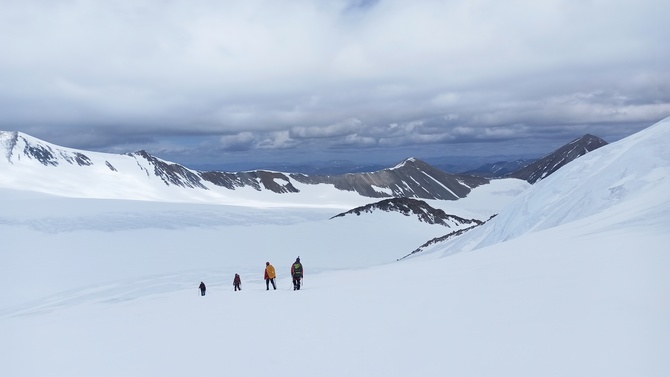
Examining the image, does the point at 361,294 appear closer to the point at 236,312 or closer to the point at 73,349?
the point at 236,312

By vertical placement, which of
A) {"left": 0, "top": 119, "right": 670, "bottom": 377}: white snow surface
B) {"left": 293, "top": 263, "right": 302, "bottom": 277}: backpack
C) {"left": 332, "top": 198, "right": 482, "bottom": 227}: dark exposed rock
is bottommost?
{"left": 332, "top": 198, "right": 482, "bottom": 227}: dark exposed rock

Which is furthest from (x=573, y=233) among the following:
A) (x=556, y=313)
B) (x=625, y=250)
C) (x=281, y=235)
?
(x=281, y=235)

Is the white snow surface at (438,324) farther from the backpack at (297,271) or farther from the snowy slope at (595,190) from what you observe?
the backpack at (297,271)

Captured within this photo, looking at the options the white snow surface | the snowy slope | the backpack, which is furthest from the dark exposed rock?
the backpack

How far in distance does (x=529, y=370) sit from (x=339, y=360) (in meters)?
3.25

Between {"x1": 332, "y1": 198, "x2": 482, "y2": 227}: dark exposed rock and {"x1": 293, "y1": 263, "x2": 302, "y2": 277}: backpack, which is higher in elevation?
{"x1": 293, "y1": 263, "x2": 302, "y2": 277}: backpack

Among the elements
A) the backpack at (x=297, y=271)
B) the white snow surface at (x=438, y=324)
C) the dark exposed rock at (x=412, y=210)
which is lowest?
the dark exposed rock at (x=412, y=210)

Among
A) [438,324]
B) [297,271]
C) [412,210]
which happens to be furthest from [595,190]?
[412,210]

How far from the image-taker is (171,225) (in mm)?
80688

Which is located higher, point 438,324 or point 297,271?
point 438,324

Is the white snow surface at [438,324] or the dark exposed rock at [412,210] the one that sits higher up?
the white snow surface at [438,324]

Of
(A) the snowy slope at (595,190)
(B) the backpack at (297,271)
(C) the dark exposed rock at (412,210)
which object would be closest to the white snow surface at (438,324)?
(A) the snowy slope at (595,190)

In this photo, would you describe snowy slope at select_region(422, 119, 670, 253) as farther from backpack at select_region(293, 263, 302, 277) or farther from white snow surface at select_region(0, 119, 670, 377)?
backpack at select_region(293, 263, 302, 277)

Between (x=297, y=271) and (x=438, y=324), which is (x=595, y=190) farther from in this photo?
(x=438, y=324)
